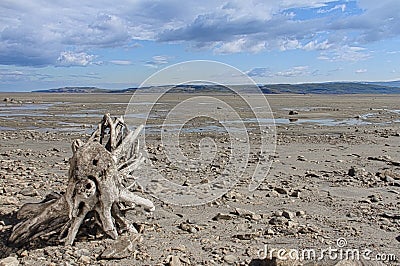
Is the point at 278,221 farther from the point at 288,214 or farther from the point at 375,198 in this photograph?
the point at 375,198

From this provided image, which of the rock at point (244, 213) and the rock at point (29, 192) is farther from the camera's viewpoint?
the rock at point (29, 192)

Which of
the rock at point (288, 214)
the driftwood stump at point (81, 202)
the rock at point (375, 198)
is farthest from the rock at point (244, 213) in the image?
the rock at point (375, 198)

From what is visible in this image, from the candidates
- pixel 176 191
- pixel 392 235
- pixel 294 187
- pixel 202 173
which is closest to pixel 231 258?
pixel 392 235

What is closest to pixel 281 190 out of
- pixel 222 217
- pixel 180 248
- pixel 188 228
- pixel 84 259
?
pixel 222 217

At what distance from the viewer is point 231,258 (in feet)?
21.2

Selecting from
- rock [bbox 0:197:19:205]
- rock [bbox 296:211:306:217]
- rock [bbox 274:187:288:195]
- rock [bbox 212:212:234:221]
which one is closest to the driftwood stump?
rock [bbox 212:212:234:221]

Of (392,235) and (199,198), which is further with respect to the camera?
(199,198)

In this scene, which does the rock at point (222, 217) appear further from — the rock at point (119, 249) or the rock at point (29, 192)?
the rock at point (29, 192)

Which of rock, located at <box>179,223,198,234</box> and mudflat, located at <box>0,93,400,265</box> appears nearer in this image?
mudflat, located at <box>0,93,400,265</box>

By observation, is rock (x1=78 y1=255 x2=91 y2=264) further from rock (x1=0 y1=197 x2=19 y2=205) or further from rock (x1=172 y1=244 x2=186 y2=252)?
rock (x1=0 y1=197 x2=19 y2=205)


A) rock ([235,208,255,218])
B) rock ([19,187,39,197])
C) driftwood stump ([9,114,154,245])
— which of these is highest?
driftwood stump ([9,114,154,245])

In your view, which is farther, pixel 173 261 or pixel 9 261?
pixel 173 261

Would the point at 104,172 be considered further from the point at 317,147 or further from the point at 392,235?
the point at 317,147

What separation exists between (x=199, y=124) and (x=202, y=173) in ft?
54.5
